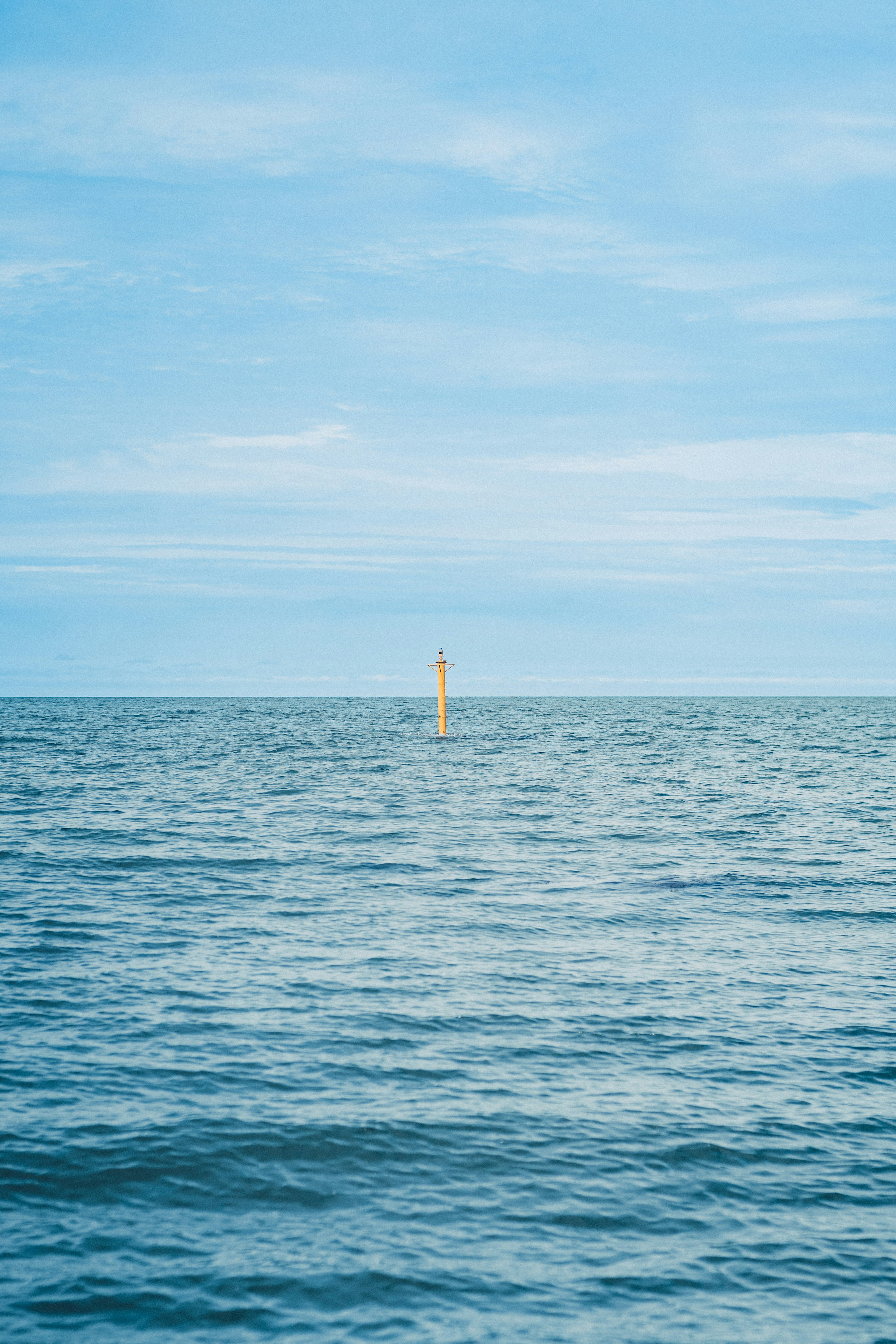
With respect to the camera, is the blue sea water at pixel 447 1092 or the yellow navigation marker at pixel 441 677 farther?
the yellow navigation marker at pixel 441 677

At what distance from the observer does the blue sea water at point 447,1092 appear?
29.0ft

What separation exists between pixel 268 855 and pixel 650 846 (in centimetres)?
1130

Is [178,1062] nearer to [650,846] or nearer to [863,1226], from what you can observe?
[863,1226]

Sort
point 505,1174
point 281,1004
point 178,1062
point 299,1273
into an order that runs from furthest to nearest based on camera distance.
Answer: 1. point 281,1004
2. point 178,1062
3. point 505,1174
4. point 299,1273

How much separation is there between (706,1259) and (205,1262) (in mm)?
4378

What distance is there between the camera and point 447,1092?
12844 millimetres

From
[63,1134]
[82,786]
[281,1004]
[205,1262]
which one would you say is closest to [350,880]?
[281,1004]

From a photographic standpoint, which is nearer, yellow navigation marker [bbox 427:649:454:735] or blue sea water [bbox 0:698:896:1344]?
blue sea water [bbox 0:698:896:1344]

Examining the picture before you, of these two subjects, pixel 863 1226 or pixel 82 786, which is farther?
pixel 82 786

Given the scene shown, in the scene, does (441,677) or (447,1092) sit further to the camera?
(441,677)

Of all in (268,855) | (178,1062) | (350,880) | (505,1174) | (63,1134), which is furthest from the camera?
(268,855)

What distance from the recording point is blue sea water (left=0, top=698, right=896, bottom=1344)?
29.0 feet

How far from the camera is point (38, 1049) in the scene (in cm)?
1427

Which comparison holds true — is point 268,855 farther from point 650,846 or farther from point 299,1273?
point 299,1273
